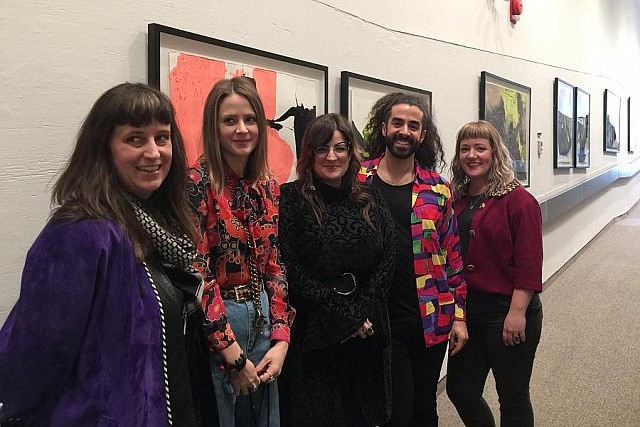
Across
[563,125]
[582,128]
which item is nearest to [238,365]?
[563,125]

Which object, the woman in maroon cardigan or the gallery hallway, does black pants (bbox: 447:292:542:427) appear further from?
the gallery hallway

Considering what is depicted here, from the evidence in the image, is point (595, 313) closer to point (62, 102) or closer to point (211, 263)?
point (211, 263)

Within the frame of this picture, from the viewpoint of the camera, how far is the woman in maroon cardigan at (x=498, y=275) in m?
2.18

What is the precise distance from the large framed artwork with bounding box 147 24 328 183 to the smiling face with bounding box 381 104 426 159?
0.43 m

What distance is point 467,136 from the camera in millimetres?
2305

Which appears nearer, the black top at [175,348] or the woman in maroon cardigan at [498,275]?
the black top at [175,348]

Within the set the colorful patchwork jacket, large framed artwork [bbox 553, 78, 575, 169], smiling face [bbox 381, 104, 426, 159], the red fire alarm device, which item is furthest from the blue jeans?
large framed artwork [bbox 553, 78, 575, 169]

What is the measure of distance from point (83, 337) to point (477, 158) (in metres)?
1.73

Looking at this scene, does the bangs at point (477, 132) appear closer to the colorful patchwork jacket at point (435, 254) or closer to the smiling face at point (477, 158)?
the smiling face at point (477, 158)

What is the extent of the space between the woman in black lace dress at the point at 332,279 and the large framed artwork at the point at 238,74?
1.33ft

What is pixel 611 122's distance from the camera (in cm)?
845

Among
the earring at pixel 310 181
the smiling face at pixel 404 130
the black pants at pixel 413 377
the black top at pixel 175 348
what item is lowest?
the black pants at pixel 413 377

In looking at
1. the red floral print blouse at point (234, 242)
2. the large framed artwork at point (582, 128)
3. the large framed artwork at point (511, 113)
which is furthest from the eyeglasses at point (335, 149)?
the large framed artwork at point (582, 128)

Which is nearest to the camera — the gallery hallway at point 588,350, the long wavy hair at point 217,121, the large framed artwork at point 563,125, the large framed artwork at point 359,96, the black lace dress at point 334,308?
the long wavy hair at point 217,121
